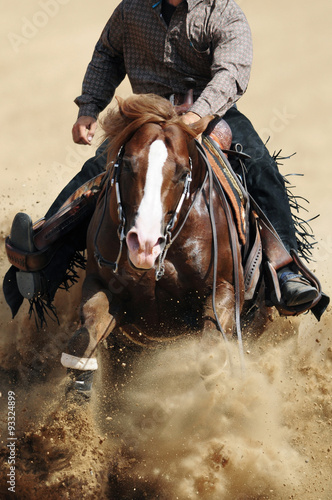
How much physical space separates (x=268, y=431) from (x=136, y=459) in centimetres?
84

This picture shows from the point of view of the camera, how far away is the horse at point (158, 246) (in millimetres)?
3197

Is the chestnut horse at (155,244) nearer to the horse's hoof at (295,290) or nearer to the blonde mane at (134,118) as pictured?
the blonde mane at (134,118)

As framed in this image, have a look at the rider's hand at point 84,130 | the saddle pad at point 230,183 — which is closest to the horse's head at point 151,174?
the saddle pad at point 230,183

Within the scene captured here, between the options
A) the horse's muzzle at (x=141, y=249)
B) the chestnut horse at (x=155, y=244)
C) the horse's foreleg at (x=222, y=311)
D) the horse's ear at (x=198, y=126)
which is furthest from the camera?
the horse's foreleg at (x=222, y=311)

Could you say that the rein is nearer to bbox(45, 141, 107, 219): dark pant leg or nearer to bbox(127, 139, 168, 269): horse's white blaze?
bbox(127, 139, 168, 269): horse's white blaze

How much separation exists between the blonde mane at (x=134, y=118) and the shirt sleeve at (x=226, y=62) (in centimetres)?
37

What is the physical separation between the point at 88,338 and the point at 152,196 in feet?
3.20

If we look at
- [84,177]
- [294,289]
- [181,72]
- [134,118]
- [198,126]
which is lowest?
[294,289]

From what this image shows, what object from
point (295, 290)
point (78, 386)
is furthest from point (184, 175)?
point (78, 386)

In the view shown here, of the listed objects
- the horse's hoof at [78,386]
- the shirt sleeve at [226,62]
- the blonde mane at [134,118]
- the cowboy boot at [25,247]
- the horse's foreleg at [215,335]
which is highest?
the blonde mane at [134,118]

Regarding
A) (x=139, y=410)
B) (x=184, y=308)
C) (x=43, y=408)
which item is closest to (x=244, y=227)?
(x=184, y=308)

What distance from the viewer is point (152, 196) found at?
309 cm

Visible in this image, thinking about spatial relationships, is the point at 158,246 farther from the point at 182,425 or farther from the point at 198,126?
the point at 182,425

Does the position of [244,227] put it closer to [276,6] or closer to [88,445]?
[88,445]
